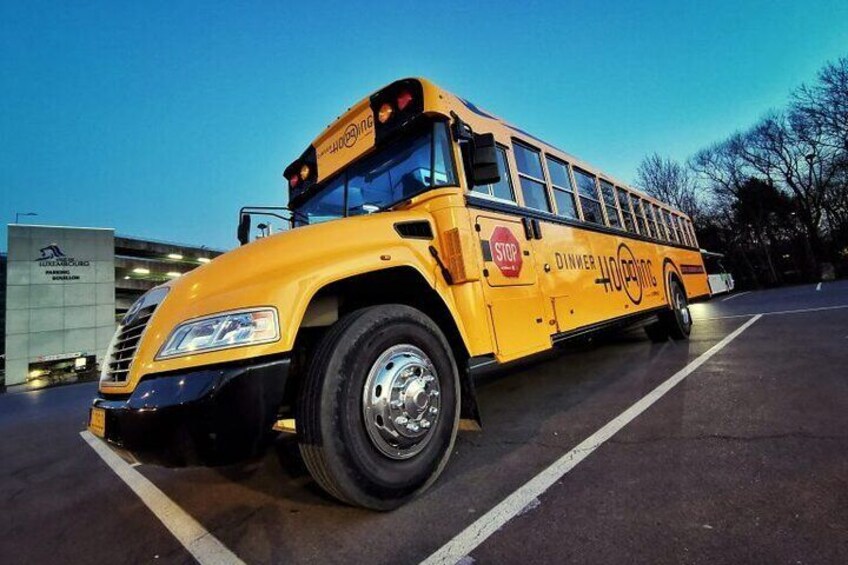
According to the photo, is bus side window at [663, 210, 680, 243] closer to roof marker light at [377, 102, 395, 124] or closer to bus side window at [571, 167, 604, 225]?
bus side window at [571, 167, 604, 225]

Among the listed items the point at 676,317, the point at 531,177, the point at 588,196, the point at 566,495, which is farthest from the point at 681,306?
the point at 566,495

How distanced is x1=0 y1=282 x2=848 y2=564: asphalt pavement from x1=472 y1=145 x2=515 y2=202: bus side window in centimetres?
201

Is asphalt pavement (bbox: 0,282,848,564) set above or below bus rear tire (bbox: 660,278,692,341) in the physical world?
below

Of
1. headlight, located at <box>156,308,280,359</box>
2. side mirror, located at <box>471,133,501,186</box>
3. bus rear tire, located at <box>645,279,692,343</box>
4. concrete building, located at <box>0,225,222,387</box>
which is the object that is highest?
concrete building, located at <box>0,225,222,387</box>

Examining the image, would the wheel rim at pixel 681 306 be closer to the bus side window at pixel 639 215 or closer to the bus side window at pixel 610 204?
the bus side window at pixel 639 215

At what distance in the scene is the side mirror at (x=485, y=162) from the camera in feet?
10.4

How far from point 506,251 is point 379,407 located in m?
1.83

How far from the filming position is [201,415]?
183 cm

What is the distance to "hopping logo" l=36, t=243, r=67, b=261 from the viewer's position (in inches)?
1510

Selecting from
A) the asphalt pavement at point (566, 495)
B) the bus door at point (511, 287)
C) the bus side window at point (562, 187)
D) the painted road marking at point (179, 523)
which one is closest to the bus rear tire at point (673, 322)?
the asphalt pavement at point (566, 495)

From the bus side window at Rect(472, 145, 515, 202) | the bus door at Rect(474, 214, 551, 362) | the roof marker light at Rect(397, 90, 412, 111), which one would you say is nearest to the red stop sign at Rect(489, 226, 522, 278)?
the bus door at Rect(474, 214, 551, 362)

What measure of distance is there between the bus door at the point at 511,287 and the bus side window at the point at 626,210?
3584 millimetres

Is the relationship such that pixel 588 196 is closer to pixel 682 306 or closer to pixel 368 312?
pixel 682 306

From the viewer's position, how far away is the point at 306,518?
7.55ft
